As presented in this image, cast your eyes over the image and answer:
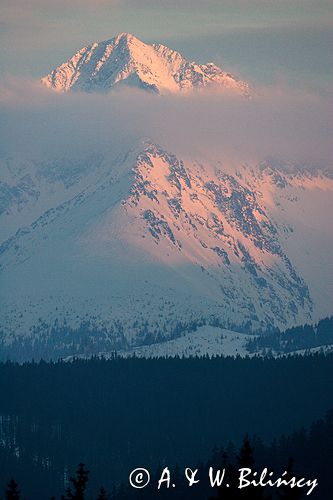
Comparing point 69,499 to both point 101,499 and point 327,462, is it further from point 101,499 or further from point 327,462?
point 327,462

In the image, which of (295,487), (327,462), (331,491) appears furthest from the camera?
(327,462)

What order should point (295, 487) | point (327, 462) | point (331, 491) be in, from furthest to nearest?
1. point (327, 462)
2. point (331, 491)
3. point (295, 487)

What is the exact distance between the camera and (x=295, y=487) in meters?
57.8

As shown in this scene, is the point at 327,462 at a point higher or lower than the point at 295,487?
higher

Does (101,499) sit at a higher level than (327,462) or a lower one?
lower

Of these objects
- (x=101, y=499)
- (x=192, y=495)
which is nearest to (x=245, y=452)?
(x=101, y=499)

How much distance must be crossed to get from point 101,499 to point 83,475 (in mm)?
1060

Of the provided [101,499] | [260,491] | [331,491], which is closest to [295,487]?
[260,491]

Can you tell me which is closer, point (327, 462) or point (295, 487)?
point (295, 487)

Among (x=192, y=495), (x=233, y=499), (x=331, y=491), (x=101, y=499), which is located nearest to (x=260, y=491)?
(x=233, y=499)

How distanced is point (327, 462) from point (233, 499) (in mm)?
143292

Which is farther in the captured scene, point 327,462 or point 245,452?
point 327,462

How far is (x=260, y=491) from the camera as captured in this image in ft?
191

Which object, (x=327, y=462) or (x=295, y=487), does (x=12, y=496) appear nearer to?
(x=295, y=487)
